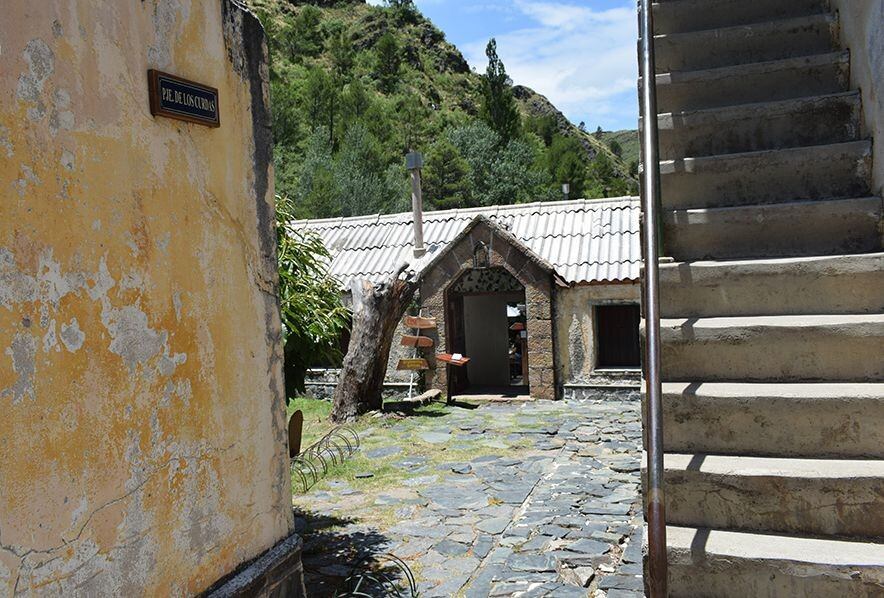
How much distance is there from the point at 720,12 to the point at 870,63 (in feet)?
4.94

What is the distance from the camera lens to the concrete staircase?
9.16 ft

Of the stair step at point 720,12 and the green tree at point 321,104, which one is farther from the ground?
the green tree at point 321,104

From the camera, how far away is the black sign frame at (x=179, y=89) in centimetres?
291

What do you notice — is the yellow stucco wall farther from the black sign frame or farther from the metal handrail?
the metal handrail

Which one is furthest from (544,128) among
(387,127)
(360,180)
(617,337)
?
(617,337)

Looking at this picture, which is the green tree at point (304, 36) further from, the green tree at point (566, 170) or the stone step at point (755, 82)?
the stone step at point (755, 82)

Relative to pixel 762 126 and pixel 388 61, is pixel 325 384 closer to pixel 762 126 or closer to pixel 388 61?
pixel 762 126

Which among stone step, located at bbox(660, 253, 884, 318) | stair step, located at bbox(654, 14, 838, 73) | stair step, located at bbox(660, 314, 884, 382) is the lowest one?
stair step, located at bbox(660, 314, 884, 382)

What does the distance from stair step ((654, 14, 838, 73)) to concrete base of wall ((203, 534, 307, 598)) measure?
3.89 m

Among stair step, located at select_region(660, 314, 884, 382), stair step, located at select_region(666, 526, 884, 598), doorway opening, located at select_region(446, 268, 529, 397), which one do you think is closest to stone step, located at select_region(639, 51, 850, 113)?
stair step, located at select_region(660, 314, 884, 382)

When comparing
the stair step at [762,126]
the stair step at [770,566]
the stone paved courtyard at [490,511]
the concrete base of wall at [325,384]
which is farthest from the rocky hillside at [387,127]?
the stair step at [770,566]

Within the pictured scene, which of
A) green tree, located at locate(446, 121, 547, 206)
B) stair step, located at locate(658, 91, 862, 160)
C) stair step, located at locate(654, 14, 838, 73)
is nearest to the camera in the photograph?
stair step, located at locate(658, 91, 862, 160)

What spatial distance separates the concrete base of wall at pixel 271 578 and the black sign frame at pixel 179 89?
6.73 feet

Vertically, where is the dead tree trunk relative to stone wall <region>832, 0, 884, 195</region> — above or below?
below
